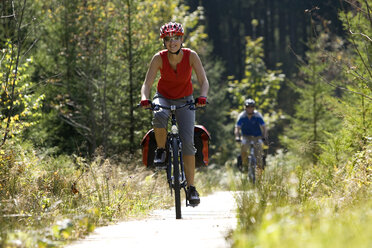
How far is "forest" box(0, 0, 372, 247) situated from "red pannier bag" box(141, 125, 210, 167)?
1.83 feet

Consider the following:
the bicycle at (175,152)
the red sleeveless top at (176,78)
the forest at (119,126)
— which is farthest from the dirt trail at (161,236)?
the red sleeveless top at (176,78)

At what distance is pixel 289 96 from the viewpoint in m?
44.0

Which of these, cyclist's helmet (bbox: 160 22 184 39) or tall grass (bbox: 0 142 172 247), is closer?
tall grass (bbox: 0 142 172 247)

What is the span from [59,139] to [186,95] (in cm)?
972

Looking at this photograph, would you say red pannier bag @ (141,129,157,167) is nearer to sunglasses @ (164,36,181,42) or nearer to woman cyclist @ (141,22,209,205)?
woman cyclist @ (141,22,209,205)

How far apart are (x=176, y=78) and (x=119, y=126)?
806cm

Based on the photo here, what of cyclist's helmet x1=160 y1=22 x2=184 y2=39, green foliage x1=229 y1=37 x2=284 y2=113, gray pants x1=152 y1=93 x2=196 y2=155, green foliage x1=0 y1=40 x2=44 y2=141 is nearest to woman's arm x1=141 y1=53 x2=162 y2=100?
gray pants x1=152 y1=93 x2=196 y2=155

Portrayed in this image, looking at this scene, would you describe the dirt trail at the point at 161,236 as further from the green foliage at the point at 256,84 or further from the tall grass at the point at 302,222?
the green foliage at the point at 256,84

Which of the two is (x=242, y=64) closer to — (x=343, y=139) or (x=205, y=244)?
(x=343, y=139)

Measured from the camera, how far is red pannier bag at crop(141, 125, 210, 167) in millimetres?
7418

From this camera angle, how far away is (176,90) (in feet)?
22.9

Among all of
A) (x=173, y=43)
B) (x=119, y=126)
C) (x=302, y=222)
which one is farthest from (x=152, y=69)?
(x=119, y=126)

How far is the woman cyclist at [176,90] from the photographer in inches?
268

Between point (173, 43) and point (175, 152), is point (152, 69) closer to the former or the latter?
point (173, 43)
